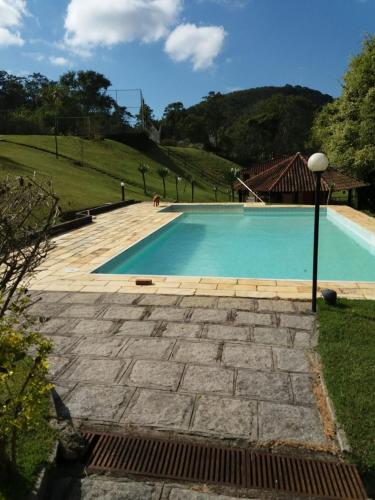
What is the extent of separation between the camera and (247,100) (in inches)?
3748

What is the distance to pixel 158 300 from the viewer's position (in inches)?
215

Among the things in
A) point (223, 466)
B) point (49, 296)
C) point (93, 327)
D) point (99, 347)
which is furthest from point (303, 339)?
point (49, 296)

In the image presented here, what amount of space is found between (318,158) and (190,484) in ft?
12.2

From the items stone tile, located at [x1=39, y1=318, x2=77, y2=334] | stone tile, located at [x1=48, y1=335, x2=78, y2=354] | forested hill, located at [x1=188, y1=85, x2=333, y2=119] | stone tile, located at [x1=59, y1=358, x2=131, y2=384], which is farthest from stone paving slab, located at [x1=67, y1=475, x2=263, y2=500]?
forested hill, located at [x1=188, y1=85, x2=333, y2=119]

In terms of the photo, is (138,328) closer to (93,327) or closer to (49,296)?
(93,327)

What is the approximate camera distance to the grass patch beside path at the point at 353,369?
2645mm

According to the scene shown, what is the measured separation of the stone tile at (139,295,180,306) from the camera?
5.30 metres

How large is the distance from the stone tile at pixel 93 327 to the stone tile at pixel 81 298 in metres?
0.71

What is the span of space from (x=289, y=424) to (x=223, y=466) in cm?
64

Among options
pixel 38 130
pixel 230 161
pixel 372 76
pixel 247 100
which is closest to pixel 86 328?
pixel 372 76

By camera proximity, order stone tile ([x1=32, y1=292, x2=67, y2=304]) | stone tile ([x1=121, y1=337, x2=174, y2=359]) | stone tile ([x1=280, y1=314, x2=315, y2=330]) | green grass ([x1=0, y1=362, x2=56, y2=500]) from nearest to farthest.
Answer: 1. green grass ([x1=0, y1=362, x2=56, y2=500])
2. stone tile ([x1=121, y1=337, x2=174, y2=359])
3. stone tile ([x1=280, y1=314, x2=315, y2=330])
4. stone tile ([x1=32, y1=292, x2=67, y2=304])

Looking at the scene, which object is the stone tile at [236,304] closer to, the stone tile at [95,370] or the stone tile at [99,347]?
the stone tile at [99,347]

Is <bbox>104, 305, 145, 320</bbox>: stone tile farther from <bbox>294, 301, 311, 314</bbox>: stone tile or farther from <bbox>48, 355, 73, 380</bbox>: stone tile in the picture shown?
<bbox>294, 301, 311, 314</bbox>: stone tile

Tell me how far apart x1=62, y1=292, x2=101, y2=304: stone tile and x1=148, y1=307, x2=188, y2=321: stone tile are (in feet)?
3.40
